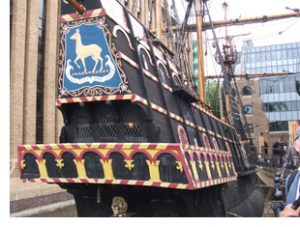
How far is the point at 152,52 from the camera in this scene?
474 cm

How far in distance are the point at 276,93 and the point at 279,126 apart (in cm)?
73

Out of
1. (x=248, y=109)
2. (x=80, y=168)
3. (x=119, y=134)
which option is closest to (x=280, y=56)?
(x=248, y=109)

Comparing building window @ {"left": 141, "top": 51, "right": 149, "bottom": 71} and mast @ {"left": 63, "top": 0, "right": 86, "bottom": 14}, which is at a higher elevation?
mast @ {"left": 63, "top": 0, "right": 86, "bottom": 14}

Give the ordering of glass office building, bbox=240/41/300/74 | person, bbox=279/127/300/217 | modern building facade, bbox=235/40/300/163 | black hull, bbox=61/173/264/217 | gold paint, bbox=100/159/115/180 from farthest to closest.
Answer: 1. glass office building, bbox=240/41/300/74
2. modern building facade, bbox=235/40/300/163
3. black hull, bbox=61/173/264/217
4. gold paint, bbox=100/159/115/180
5. person, bbox=279/127/300/217

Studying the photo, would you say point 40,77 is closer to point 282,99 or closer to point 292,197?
point 282,99

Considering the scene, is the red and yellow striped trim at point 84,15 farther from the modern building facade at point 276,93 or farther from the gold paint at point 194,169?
the modern building facade at point 276,93

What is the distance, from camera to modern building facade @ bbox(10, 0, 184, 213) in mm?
6727

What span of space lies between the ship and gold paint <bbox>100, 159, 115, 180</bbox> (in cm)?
1

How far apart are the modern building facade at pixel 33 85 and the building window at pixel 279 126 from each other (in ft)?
9.09

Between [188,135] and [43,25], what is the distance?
16.6 ft

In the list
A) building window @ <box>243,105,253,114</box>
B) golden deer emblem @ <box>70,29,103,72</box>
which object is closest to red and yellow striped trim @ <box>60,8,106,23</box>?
golden deer emblem @ <box>70,29,103,72</box>

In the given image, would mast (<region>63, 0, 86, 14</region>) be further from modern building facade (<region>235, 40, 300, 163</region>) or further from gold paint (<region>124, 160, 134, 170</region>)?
modern building facade (<region>235, 40, 300, 163</region>)

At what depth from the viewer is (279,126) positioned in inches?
293
